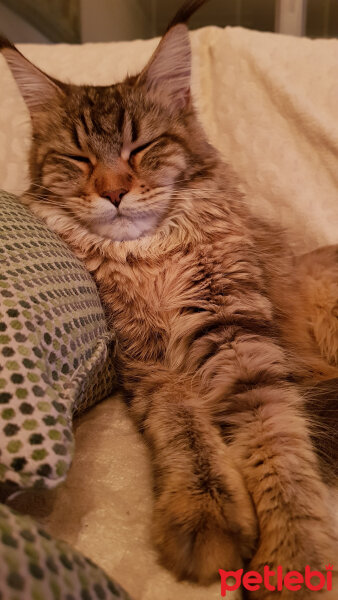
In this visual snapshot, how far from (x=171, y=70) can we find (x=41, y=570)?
1.28 m

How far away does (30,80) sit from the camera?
1312mm

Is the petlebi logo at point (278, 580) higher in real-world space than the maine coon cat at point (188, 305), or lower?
lower

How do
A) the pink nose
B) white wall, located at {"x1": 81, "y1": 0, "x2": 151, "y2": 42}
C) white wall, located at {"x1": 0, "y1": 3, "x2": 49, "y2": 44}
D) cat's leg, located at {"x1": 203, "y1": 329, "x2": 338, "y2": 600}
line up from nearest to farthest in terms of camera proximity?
cat's leg, located at {"x1": 203, "y1": 329, "x2": 338, "y2": 600} → the pink nose → white wall, located at {"x1": 0, "y1": 3, "x2": 49, "y2": 44} → white wall, located at {"x1": 81, "y1": 0, "x2": 151, "y2": 42}

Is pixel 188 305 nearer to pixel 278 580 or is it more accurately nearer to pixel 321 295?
pixel 321 295

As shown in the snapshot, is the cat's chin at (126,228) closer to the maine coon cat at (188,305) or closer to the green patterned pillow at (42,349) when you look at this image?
the maine coon cat at (188,305)

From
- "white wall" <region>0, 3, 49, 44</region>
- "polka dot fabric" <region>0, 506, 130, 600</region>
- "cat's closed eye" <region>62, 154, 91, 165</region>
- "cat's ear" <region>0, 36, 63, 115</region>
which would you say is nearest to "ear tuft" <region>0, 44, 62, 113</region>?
"cat's ear" <region>0, 36, 63, 115</region>

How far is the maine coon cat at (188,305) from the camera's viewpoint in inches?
29.9

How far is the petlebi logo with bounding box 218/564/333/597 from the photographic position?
660mm

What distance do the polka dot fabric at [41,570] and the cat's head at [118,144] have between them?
31.4 inches

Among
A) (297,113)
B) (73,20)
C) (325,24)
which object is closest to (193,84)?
(297,113)

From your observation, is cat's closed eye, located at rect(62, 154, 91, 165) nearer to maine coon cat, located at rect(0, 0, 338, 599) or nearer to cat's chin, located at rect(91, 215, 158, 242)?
maine coon cat, located at rect(0, 0, 338, 599)

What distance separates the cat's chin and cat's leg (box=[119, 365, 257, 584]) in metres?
0.41

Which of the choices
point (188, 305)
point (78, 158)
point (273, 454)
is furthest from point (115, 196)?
point (273, 454)

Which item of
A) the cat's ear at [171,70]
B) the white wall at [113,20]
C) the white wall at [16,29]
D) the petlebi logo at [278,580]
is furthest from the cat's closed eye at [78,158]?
the white wall at [113,20]
